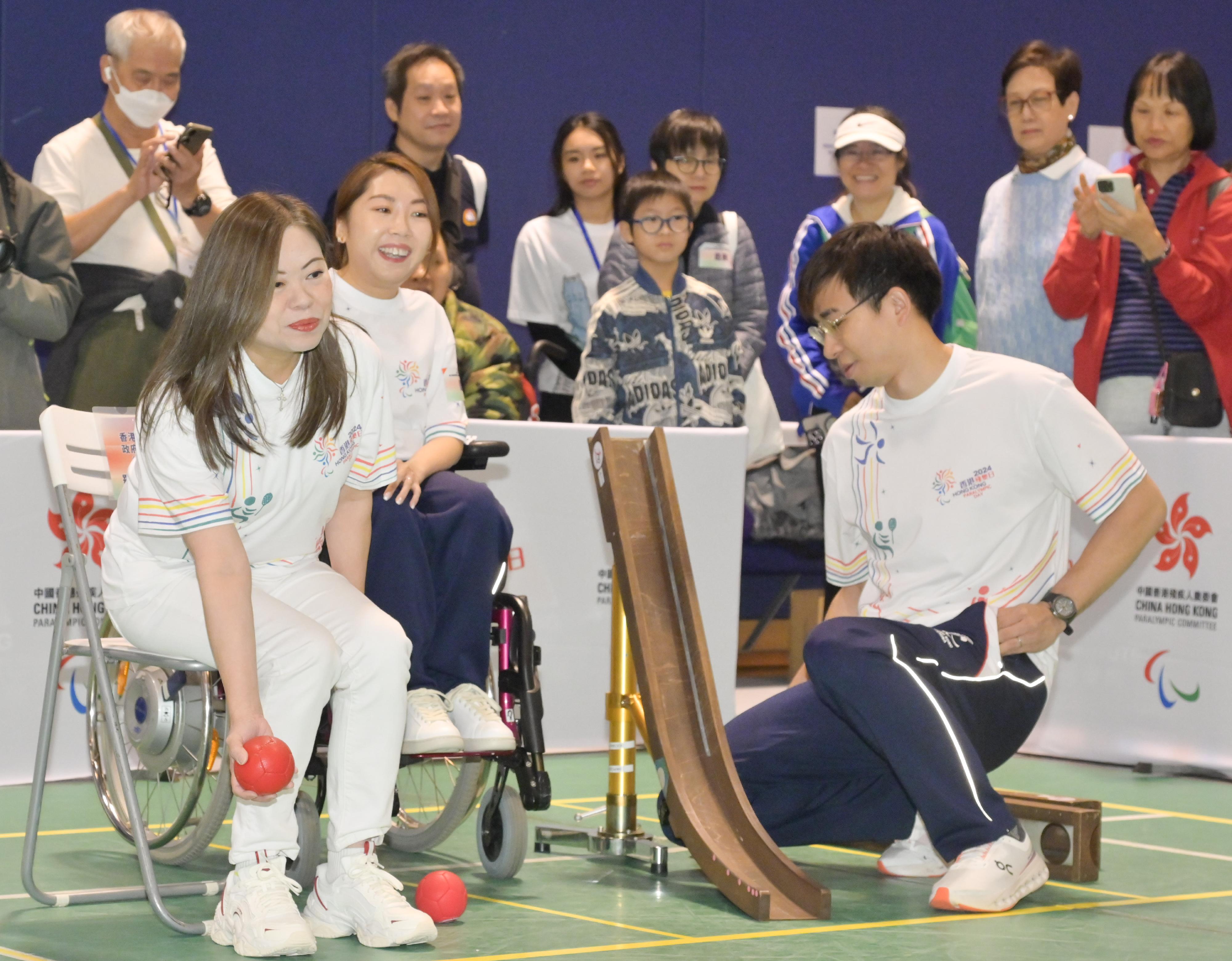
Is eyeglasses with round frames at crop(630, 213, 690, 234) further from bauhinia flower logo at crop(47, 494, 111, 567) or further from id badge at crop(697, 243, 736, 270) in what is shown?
bauhinia flower logo at crop(47, 494, 111, 567)

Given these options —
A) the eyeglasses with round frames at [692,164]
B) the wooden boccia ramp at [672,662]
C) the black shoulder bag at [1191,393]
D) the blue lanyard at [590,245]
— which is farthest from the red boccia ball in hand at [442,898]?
the eyeglasses with round frames at [692,164]

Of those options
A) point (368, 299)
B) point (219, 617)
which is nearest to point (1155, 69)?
point (368, 299)

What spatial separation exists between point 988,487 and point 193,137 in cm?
284

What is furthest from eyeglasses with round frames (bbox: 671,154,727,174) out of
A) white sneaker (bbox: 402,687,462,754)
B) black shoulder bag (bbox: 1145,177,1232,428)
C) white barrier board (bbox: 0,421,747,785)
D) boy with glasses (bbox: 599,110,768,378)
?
white sneaker (bbox: 402,687,462,754)

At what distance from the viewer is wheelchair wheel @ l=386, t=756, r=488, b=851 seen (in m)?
3.71

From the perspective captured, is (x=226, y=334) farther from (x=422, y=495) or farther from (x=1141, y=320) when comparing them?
(x=1141, y=320)

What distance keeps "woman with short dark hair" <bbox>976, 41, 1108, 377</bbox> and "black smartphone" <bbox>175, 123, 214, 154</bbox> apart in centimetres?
252

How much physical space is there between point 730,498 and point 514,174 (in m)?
2.59

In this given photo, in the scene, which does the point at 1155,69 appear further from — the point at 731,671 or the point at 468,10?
the point at 468,10

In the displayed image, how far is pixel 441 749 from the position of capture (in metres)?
3.33

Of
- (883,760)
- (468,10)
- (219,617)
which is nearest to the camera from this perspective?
(219,617)

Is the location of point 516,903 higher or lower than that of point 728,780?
lower

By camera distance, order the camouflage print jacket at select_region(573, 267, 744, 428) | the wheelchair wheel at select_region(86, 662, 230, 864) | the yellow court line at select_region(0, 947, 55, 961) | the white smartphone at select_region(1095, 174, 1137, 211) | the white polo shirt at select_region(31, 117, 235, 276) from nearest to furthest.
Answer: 1. the yellow court line at select_region(0, 947, 55, 961)
2. the wheelchair wheel at select_region(86, 662, 230, 864)
3. the white smartphone at select_region(1095, 174, 1137, 211)
4. the white polo shirt at select_region(31, 117, 235, 276)
5. the camouflage print jacket at select_region(573, 267, 744, 428)

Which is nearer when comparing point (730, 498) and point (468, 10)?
point (730, 498)
